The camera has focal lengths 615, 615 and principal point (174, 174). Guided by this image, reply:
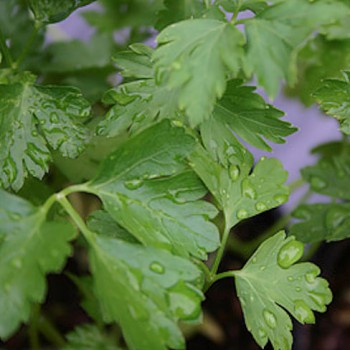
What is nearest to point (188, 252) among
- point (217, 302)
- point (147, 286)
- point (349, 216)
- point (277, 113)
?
point (147, 286)

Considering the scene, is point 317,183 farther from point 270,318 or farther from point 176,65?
point 176,65

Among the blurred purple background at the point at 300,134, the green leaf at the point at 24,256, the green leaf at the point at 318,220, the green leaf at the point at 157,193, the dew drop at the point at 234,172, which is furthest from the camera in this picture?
the blurred purple background at the point at 300,134

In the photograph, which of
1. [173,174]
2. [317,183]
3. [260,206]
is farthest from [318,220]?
[173,174]

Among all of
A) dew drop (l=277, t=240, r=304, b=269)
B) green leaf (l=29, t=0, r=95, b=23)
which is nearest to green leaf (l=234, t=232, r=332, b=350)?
dew drop (l=277, t=240, r=304, b=269)

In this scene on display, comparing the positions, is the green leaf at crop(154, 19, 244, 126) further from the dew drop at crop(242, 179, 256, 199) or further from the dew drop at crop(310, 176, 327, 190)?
the dew drop at crop(310, 176, 327, 190)

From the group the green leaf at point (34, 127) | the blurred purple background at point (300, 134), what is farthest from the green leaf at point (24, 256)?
the blurred purple background at point (300, 134)

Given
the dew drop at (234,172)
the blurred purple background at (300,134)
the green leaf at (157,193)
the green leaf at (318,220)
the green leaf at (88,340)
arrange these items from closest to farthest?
the green leaf at (157,193), the dew drop at (234,172), the green leaf at (318,220), the green leaf at (88,340), the blurred purple background at (300,134)

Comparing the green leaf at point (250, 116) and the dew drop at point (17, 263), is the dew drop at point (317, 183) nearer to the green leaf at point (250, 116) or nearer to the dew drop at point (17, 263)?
the green leaf at point (250, 116)
